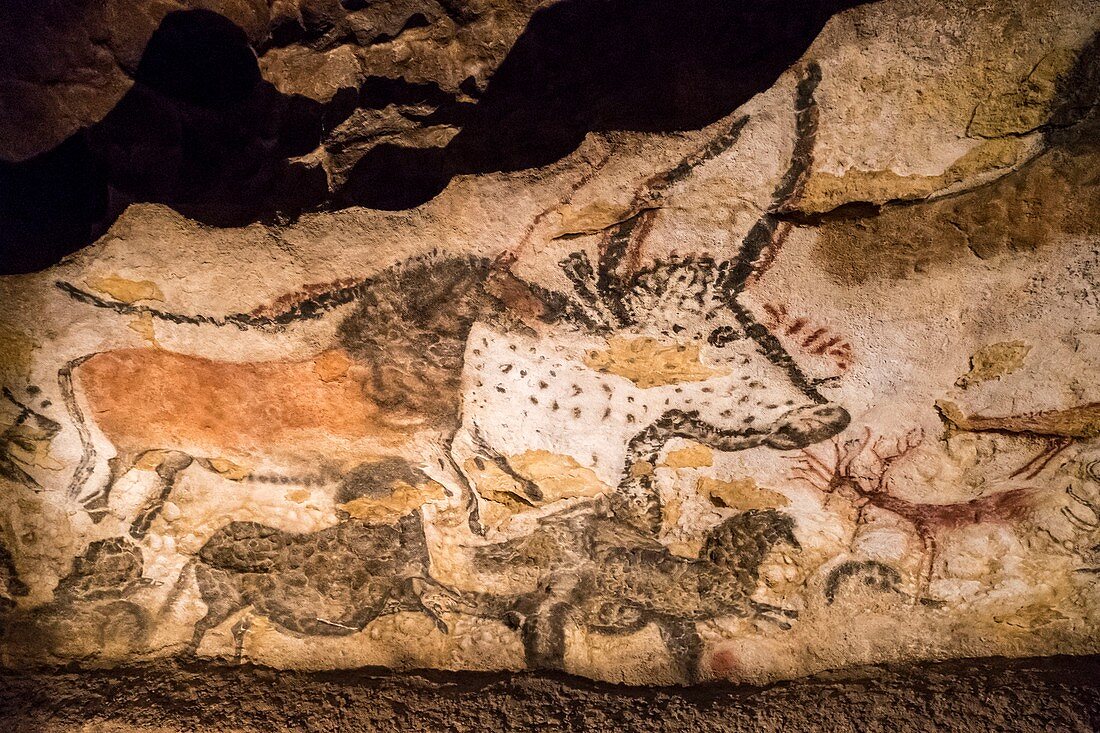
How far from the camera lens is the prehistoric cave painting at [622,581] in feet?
5.85

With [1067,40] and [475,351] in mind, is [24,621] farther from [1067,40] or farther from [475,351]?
[1067,40]

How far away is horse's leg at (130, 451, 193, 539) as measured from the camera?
5.71 feet

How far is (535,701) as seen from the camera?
5.86 feet

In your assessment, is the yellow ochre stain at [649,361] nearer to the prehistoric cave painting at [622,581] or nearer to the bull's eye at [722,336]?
the bull's eye at [722,336]

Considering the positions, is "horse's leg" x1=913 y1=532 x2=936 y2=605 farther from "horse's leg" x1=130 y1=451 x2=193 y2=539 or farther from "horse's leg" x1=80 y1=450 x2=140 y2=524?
"horse's leg" x1=80 y1=450 x2=140 y2=524

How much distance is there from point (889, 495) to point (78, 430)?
1990 mm

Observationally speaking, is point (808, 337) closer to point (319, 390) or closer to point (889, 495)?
point (889, 495)

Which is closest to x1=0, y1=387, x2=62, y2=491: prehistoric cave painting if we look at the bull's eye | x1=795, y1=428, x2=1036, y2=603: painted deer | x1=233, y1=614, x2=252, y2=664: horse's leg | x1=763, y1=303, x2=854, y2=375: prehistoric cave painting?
x1=233, y1=614, x2=252, y2=664: horse's leg

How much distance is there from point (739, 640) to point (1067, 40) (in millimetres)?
1503

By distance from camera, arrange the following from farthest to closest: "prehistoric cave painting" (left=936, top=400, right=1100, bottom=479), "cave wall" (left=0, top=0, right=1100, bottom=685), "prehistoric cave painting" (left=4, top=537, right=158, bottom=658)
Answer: "prehistoric cave painting" (left=4, top=537, right=158, bottom=658), "prehistoric cave painting" (left=936, top=400, right=1100, bottom=479), "cave wall" (left=0, top=0, right=1100, bottom=685)

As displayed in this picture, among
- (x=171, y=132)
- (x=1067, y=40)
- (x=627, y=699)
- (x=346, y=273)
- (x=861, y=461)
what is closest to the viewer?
(x=1067, y=40)

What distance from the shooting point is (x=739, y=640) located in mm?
1848

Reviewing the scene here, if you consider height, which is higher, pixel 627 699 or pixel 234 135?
pixel 234 135

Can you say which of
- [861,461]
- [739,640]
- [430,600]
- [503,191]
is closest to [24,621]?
[430,600]
